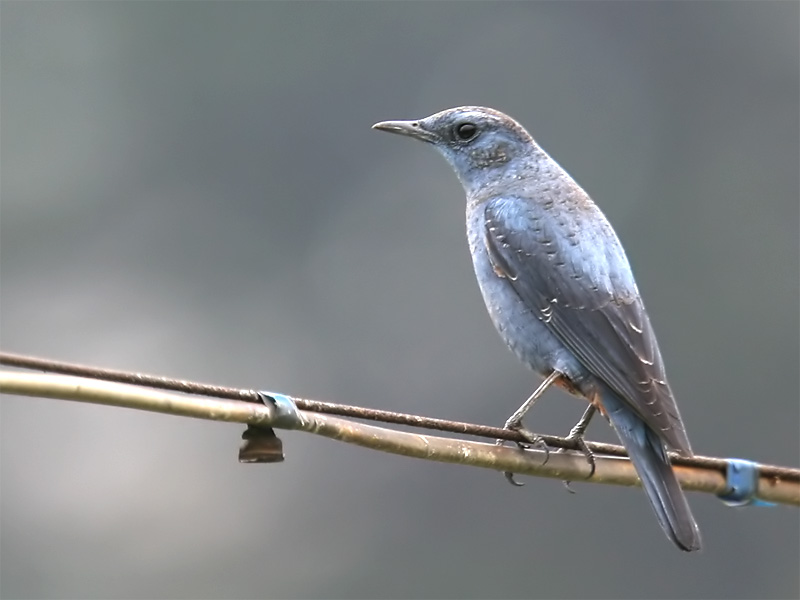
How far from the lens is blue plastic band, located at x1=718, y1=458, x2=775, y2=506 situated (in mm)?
5195

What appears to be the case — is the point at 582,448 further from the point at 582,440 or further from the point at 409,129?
the point at 409,129

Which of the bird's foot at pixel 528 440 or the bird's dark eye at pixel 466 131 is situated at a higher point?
the bird's dark eye at pixel 466 131

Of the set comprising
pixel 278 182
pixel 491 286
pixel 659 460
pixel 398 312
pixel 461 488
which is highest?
pixel 491 286

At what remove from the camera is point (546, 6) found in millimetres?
31172

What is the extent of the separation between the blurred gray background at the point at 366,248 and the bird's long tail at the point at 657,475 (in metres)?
13.3

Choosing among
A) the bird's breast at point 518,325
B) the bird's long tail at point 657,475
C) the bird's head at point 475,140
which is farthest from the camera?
the bird's head at point 475,140

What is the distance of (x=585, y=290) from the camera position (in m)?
6.08

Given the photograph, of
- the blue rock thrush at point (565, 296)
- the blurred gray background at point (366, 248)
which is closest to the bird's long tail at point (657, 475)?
the blue rock thrush at point (565, 296)

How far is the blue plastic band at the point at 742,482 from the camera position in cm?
520

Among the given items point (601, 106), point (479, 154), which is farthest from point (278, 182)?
point (479, 154)

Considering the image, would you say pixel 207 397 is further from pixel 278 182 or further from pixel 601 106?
pixel 601 106

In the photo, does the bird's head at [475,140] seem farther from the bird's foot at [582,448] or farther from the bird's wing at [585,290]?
the bird's foot at [582,448]

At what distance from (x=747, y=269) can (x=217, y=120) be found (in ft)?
37.0

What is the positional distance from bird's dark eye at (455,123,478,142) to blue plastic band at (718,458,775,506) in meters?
2.54
